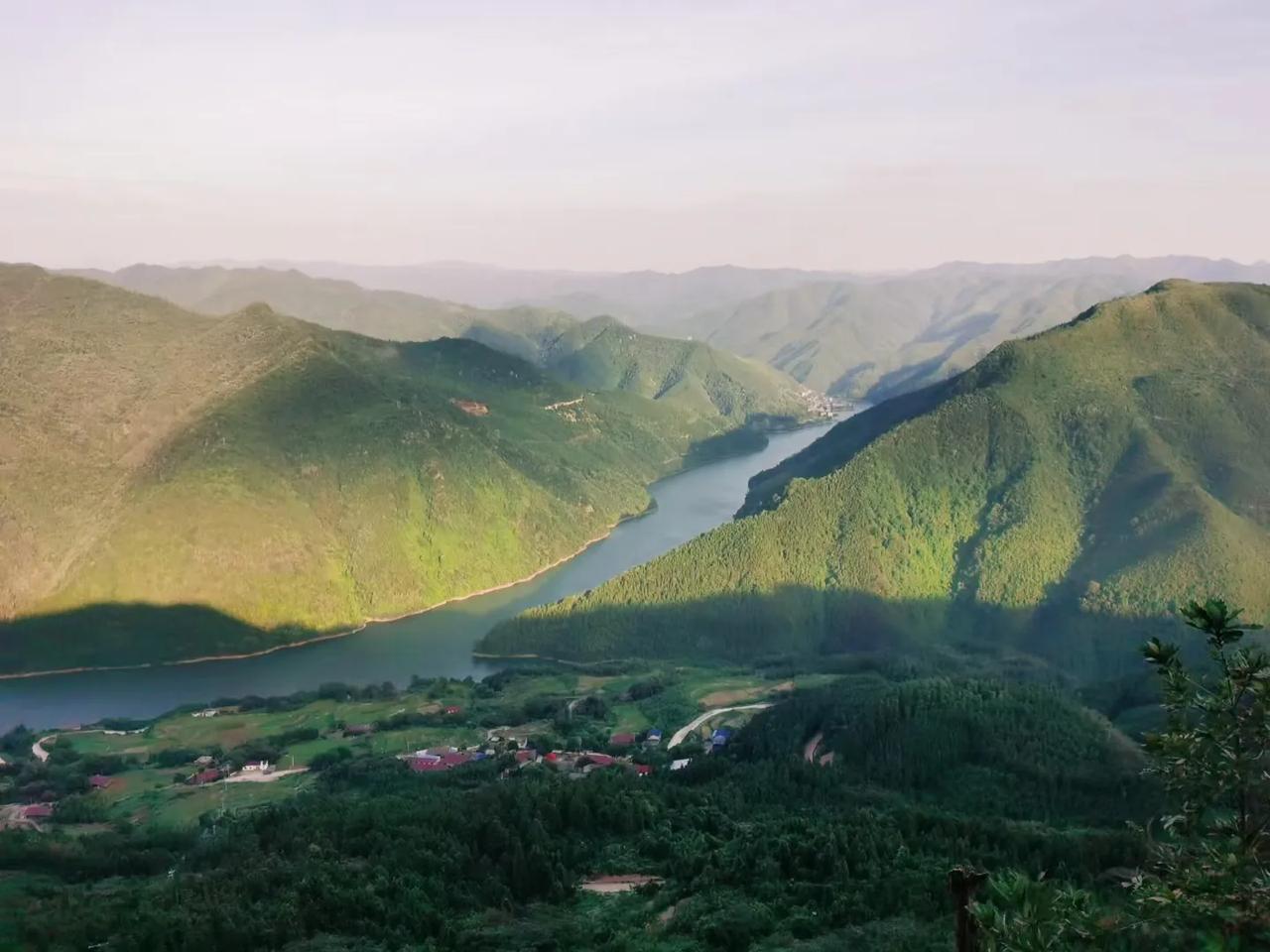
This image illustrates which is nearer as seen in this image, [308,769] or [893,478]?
[308,769]

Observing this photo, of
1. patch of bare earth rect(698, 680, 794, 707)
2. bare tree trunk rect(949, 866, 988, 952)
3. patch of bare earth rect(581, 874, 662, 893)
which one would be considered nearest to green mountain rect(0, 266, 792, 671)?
patch of bare earth rect(698, 680, 794, 707)

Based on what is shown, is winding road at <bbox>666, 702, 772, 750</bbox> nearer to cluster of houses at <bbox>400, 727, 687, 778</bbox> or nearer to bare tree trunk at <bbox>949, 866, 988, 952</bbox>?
cluster of houses at <bbox>400, 727, 687, 778</bbox>

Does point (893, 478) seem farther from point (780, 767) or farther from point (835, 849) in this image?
point (835, 849)

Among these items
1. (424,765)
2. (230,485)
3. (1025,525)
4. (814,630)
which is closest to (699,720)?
(424,765)

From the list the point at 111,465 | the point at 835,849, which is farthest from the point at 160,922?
the point at 111,465

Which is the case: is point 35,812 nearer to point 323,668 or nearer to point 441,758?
point 441,758

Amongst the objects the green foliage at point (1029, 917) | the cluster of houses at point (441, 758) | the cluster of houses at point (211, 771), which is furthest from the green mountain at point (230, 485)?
the green foliage at point (1029, 917)
